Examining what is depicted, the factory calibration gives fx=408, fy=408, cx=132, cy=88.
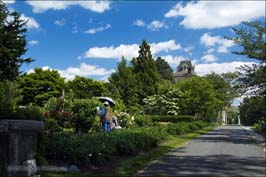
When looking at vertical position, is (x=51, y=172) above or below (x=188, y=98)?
below

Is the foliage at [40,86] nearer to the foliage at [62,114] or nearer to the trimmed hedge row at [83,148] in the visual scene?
the foliage at [62,114]

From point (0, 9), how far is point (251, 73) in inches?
818

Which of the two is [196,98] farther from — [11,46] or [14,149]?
[14,149]

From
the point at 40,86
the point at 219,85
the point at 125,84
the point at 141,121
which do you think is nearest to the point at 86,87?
the point at 40,86

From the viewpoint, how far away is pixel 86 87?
63.9m

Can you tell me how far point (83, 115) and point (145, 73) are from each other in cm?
4268

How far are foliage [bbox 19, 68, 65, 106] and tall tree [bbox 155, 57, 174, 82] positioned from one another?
37.5m

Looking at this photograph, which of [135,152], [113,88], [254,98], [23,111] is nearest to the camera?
[23,111]

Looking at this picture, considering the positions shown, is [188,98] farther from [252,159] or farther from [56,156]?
A: [56,156]

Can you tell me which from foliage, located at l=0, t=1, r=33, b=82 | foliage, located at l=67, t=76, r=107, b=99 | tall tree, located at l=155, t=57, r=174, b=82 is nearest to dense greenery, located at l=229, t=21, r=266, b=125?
foliage, located at l=0, t=1, r=33, b=82

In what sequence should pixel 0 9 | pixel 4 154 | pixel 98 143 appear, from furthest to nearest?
pixel 0 9, pixel 98 143, pixel 4 154

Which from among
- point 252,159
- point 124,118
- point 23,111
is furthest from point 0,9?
point 23,111

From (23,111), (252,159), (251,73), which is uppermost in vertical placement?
(251,73)

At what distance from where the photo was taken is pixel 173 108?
1993 inches
